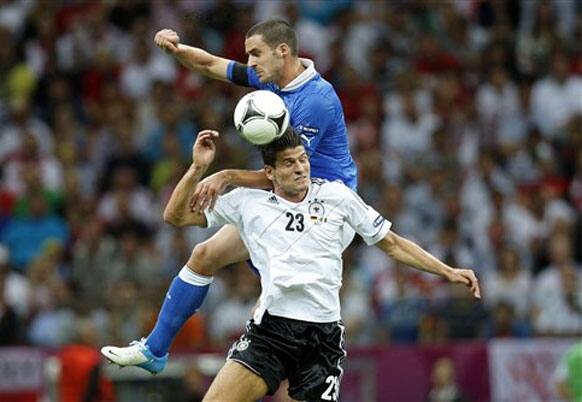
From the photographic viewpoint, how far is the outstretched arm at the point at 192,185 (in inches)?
385

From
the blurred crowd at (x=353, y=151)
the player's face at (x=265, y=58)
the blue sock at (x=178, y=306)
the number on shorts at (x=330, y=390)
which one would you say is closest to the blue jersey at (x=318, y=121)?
the player's face at (x=265, y=58)

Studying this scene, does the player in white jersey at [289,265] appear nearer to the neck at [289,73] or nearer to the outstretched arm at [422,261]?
the outstretched arm at [422,261]

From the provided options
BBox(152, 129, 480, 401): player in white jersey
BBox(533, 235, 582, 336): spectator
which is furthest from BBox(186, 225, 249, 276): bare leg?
BBox(533, 235, 582, 336): spectator

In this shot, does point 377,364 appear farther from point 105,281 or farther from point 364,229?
point 364,229

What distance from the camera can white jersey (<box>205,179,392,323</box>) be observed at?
9.94 metres

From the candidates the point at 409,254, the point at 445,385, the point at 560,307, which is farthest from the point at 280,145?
the point at 560,307

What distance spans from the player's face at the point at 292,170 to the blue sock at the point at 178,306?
1.10 meters

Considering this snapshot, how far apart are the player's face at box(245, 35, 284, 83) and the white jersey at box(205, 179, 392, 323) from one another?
779mm

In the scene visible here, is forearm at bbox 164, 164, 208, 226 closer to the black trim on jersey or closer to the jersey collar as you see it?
the jersey collar

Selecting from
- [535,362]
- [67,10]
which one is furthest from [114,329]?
[67,10]

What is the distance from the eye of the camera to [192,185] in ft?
32.7

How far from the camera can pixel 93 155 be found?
1967 cm

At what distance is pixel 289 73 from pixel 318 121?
1.23ft

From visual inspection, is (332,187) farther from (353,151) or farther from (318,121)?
(353,151)
